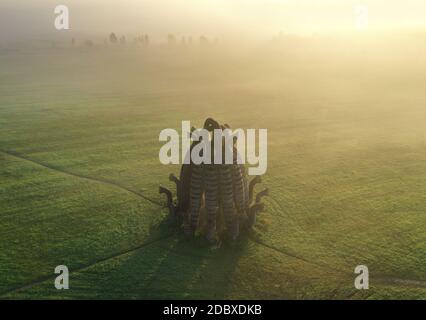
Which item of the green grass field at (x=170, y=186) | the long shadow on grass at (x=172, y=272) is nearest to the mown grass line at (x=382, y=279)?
the green grass field at (x=170, y=186)

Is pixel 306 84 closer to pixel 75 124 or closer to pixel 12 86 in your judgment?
pixel 75 124

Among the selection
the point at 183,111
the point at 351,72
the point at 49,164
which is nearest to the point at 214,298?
the point at 49,164

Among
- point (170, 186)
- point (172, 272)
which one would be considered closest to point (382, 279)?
point (172, 272)

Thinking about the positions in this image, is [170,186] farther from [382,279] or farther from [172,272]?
[382,279]

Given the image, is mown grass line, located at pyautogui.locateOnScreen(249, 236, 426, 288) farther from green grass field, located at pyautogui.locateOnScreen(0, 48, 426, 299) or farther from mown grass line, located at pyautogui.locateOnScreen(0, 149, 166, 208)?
mown grass line, located at pyautogui.locateOnScreen(0, 149, 166, 208)

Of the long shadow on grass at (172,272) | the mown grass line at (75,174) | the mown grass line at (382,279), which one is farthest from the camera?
the mown grass line at (75,174)

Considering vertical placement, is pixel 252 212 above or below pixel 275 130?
below

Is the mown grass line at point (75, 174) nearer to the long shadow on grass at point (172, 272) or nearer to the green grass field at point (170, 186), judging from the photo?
the green grass field at point (170, 186)

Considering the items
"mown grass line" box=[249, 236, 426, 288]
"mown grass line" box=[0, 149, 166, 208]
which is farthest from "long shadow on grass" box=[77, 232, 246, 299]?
"mown grass line" box=[0, 149, 166, 208]
